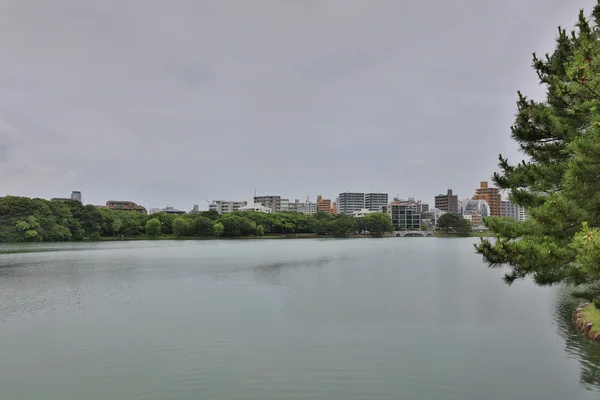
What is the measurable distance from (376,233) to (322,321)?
89744 mm

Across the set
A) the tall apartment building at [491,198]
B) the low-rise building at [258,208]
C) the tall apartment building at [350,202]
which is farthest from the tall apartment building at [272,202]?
the tall apartment building at [491,198]

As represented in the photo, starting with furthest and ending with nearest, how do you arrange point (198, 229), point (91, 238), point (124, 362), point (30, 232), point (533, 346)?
point (198, 229) → point (91, 238) → point (30, 232) → point (533, 346) → point (124, 362)

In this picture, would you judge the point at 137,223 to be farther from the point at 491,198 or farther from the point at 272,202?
the point at 491,198

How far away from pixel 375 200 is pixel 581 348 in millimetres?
150405

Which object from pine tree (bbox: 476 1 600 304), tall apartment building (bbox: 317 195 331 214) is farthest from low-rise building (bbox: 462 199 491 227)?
pine tree (bbox: 476 1 600 304)

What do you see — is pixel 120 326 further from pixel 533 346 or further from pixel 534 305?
pixel 534 305

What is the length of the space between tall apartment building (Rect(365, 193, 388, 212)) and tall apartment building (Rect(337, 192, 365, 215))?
2165 mm

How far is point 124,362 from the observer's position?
8.21 m

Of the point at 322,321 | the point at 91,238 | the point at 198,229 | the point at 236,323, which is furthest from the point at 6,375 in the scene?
the point at 198,229

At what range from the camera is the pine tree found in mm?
4898

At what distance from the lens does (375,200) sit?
15738cm

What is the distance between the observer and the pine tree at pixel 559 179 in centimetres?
490

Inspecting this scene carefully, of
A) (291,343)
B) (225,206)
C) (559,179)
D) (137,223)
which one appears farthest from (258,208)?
(559,179)

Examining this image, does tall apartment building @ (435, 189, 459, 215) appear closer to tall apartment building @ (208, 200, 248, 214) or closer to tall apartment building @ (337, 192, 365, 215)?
tall apartment building @ (337, 192, 365, 215)
